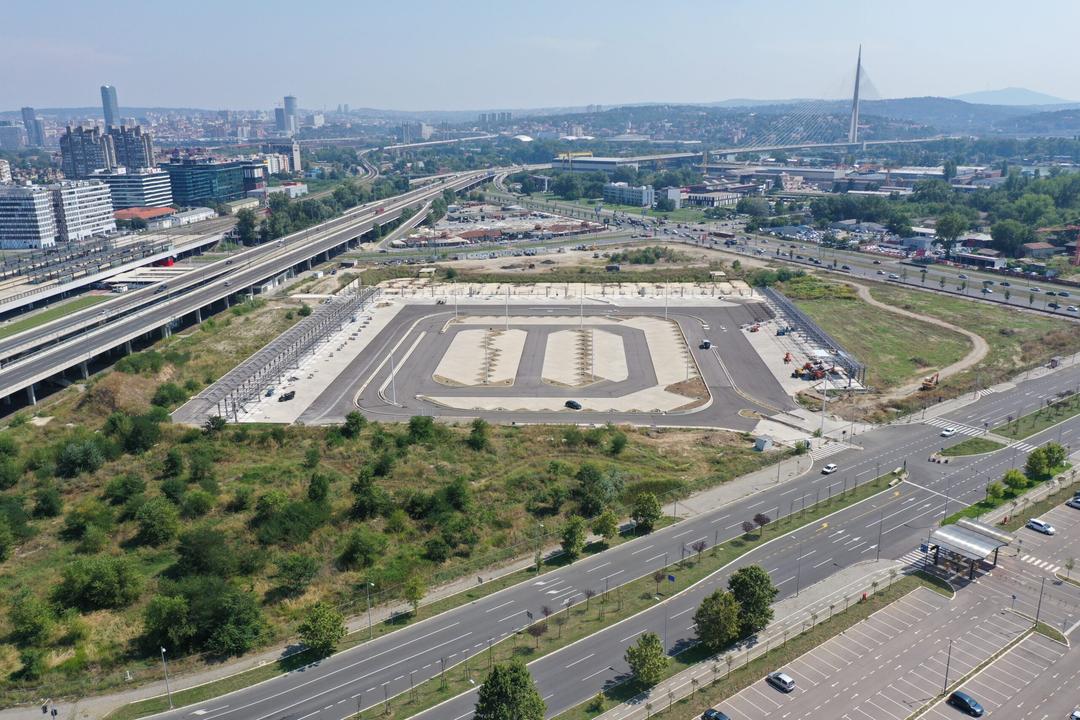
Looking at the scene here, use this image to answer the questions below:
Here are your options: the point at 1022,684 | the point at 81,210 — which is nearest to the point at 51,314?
the point at 81,210

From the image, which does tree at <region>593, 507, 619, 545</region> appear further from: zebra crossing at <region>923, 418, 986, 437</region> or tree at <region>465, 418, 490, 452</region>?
zebra crossing at <region>923, 418, 986, 437</region>

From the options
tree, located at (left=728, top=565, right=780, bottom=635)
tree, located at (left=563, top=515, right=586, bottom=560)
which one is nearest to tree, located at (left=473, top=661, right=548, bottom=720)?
tree, located at (left=728, top=565, right=780, bottom=635)

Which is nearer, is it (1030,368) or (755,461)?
(755,461)

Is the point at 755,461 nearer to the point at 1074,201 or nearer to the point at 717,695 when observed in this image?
the point at 717,695

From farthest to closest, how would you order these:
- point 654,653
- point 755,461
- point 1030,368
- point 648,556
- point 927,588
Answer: point 1030,368
point 755,461
point 648,556
point 927,588
point 654,653

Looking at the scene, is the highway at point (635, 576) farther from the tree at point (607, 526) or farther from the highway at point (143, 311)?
the highway at point (143, 311)

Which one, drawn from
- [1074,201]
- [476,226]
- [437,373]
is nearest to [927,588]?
[437,373]
